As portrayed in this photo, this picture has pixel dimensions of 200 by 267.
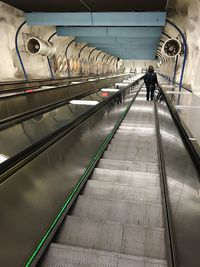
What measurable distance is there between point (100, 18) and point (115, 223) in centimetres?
706

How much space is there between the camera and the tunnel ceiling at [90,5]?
19.8 ft

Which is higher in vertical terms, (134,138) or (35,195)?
(35,195)

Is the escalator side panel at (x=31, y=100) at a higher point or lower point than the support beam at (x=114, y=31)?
lower

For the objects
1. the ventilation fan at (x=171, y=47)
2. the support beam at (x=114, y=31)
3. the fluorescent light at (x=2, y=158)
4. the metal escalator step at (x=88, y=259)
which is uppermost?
the support beam at (x=114, y=31)

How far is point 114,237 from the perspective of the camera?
1.76 metres

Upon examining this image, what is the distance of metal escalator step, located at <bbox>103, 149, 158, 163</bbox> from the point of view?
3.72m

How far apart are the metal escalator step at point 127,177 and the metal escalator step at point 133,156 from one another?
2.45 ft

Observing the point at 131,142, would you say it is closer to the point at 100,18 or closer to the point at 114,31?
the point at 100,18

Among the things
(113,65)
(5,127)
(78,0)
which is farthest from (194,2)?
(113,65)

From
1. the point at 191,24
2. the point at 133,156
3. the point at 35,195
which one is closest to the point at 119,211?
the point at 35,195

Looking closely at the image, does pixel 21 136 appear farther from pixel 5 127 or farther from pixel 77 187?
pixel 77 187

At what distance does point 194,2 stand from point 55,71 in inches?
358

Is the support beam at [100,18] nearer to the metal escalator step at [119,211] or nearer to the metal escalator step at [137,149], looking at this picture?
the metal escalator step at [137,149]

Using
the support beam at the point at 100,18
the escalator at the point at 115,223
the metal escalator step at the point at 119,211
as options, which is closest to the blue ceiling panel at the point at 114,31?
the support beam at the point at 100,18
